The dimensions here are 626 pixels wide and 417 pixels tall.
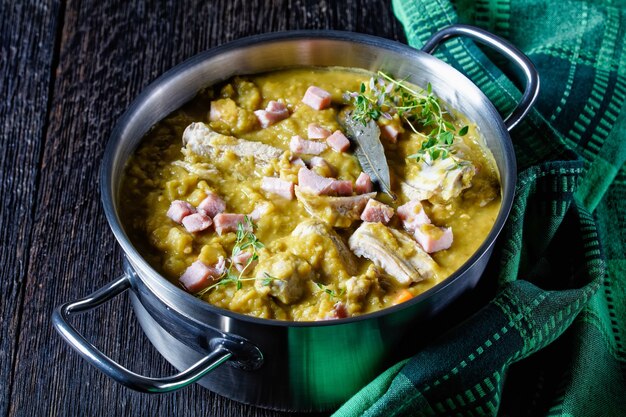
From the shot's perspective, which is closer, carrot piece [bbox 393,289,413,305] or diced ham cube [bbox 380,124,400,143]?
carrot piece [bbox 393,289,413,305]

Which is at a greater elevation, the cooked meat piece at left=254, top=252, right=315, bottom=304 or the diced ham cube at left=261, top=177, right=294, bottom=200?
the diced ham cube at left=261, top=177, right=294, bottom=200

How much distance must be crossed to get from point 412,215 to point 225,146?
0.69 meters

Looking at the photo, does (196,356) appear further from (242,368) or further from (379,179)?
(379,179)

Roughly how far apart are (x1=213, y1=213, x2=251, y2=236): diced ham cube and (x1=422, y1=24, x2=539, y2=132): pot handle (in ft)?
3.08

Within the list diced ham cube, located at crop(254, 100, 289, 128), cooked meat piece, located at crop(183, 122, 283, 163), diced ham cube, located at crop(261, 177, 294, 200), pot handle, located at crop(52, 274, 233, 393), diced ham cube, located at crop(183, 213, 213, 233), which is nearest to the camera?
pot handle, located at crop(52, 274, 233, 393)

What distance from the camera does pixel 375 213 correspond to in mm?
2922

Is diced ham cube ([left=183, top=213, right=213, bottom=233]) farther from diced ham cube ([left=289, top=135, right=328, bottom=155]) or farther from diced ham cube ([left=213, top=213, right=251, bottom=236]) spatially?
diced ham cube ([left=289, top=135, right=328, bottom=155])

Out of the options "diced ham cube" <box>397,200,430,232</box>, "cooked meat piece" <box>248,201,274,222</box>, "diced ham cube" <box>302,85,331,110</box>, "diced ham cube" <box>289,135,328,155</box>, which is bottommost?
"diced ham cube" <box>397,200,430,232</box>

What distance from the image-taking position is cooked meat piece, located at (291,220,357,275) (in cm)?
281

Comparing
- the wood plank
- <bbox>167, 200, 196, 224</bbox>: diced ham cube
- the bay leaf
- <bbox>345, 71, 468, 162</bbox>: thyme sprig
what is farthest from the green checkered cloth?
the wood plank

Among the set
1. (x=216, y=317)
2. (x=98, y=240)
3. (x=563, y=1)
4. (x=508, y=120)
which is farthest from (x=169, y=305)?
(x=563, y=1)

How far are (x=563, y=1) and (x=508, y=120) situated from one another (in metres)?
0.94

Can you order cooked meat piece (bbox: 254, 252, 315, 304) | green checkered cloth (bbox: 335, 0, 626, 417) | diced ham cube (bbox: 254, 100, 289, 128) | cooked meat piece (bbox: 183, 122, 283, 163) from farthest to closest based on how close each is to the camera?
diced ham cube (bbox: 254, 100, 289, 128)
cooked meat piece (bbox: 183, 122, 283, 163)
green checkered cloth (bbox: 335, 0, 626, 417)
cooked meat piece (bbox: 254, 252, 315, 304)

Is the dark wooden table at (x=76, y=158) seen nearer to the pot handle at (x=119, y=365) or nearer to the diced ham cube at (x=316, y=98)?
the pot handle at (x=119, y=365)
